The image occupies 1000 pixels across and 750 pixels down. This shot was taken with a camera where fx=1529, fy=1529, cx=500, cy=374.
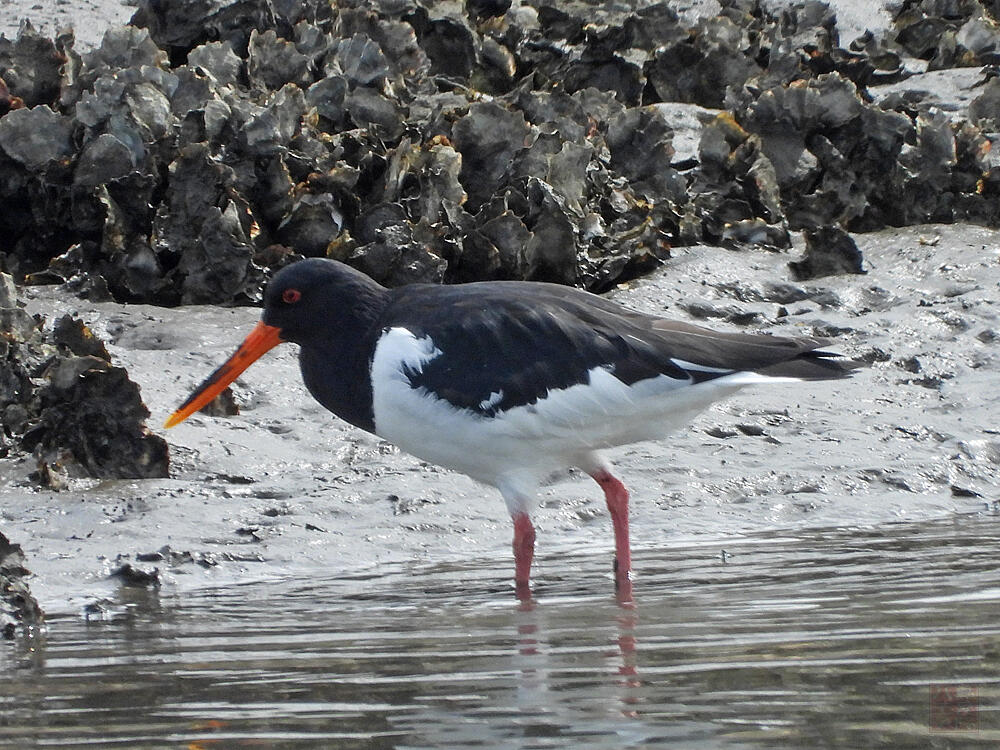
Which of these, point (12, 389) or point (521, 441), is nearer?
point (521, 441)

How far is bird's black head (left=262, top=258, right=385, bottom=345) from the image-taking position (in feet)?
20.4

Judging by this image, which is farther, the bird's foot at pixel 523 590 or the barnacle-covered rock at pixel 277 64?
the barnacle-covered rock at pixel 277 64

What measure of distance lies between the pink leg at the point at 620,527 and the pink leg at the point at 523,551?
0.32m

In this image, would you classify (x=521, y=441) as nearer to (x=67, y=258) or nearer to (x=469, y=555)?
(x=469, y=555)

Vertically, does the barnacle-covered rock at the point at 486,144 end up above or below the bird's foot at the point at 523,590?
above

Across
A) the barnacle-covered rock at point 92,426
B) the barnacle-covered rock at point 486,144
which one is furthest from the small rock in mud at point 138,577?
the barnacle-covered rock at point 486,144

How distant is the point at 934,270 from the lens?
9.41 m

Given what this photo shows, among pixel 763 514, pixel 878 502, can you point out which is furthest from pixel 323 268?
pixel 878 502

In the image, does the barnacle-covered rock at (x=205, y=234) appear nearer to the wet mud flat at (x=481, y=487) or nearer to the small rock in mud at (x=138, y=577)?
the wet mud flat at (x=481, y=487)

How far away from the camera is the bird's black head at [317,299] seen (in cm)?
623

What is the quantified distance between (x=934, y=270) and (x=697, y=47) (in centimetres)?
282

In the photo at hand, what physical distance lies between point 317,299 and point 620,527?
5.10 ft

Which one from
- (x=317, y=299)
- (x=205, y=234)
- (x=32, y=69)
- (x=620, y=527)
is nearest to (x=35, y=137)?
(x=32, y=69)

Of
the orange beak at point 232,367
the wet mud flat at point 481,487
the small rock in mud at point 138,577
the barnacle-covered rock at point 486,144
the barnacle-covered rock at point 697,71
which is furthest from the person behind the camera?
the barnacle-covered rock at point 697,71
